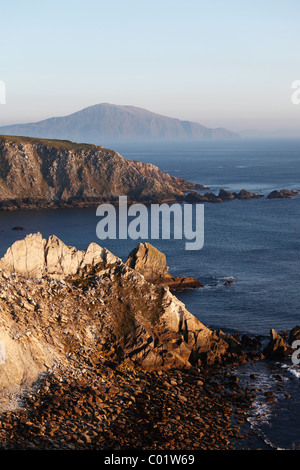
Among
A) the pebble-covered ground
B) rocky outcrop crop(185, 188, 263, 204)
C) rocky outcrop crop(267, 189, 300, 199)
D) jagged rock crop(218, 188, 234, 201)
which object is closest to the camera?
the pebble-covered ground

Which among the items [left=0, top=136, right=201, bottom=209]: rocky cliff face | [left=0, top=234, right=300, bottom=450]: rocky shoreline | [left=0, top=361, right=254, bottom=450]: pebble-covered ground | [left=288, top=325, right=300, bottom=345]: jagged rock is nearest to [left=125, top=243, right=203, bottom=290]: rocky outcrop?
[left=0, top=234, right=300, bottom=450]: rocky shoreline

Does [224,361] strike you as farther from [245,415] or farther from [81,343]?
[81,343]

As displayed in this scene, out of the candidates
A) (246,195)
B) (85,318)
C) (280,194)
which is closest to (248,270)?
(85,318)

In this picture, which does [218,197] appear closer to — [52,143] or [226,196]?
[226,196]

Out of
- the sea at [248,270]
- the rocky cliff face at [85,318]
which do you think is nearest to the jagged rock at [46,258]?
the rocky cliff face at [85,318]

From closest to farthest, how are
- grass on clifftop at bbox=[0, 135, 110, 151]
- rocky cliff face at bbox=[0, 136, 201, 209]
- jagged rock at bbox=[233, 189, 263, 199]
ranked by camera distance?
rocky cliff face at bbox=[0, 136, 201, 209], jagged rock at bbox=[233, 189, 263, 199], grass on clifftop at bbox=[0, 135, 110, 151]

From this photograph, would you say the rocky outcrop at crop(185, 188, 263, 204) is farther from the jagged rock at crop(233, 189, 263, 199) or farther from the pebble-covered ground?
the pebble-covered ground
